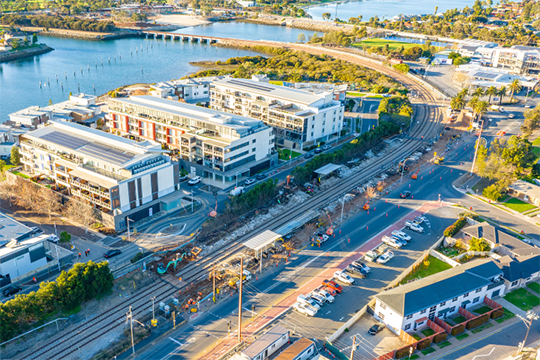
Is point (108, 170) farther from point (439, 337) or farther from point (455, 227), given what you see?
point (455, 227)

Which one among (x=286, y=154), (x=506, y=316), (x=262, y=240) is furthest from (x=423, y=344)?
(x=286, y=154)

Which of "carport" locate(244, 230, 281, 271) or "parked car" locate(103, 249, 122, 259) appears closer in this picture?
"carport" locate(244, 230, 281, 271)

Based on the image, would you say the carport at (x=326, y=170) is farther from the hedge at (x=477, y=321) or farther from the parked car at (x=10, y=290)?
the parked car at (x=10, y=290)

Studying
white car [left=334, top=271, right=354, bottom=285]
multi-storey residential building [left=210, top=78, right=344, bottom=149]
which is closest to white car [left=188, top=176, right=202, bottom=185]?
multi-storey residential building [left=210, top=78, right=344, bottom=149]

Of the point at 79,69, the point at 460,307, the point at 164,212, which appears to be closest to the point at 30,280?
the point at 164,212

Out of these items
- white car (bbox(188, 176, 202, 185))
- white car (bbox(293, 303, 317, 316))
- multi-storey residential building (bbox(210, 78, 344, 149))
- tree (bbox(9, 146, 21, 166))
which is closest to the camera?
white car (bbox(293, 303, 317, 316))

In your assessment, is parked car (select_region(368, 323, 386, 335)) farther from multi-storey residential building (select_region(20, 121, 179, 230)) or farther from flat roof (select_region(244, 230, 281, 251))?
multi-storey residential building (select_region(20, 121, 179, 230))
